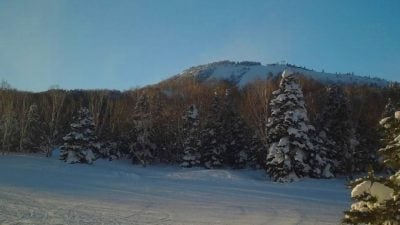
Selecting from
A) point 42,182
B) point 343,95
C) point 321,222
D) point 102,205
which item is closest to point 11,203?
point 102,205

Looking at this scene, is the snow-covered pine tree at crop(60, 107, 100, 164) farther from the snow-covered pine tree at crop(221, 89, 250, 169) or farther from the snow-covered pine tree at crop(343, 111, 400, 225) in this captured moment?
the snow-covered pine tree at crop(343, 111, 400, 225)

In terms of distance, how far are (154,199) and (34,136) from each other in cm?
4205

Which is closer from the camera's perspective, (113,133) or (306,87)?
(306,87)

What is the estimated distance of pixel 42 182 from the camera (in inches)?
1117

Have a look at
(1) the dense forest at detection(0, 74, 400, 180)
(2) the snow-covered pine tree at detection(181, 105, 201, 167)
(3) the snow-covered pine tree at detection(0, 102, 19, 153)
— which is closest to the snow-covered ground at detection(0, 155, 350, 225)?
(1) the dense forest at detection(0, 74, 400, 180)

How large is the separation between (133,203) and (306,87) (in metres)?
42.6

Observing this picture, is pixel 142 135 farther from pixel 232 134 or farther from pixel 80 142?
pixel 80 142

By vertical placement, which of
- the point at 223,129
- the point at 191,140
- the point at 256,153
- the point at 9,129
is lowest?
the point at 256,153

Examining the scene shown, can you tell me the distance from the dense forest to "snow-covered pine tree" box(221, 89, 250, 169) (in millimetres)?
107

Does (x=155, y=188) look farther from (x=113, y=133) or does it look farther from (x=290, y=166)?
(x=113, y=133)

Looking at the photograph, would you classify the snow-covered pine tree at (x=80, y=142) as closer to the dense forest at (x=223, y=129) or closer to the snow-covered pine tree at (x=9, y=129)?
the dense forest at (x=223, y=129)

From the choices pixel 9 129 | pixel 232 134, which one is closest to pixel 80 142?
pixel 9 129

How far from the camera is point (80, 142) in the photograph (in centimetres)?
4478

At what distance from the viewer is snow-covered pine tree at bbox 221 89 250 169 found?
168 feet
